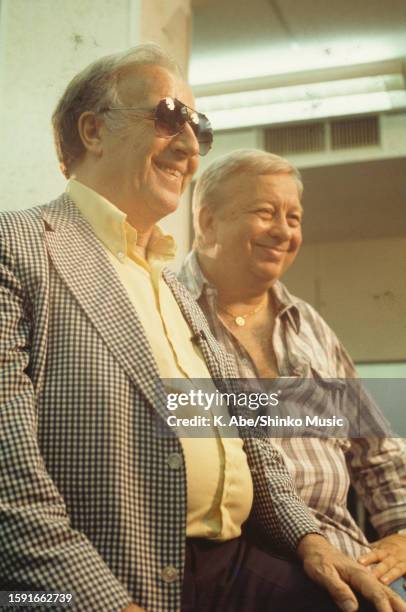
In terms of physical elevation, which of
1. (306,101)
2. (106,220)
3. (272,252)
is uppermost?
(306,101)

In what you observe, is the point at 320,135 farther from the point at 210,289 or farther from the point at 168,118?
the point at 168,118

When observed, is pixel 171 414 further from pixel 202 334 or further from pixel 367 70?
pixel 367 70

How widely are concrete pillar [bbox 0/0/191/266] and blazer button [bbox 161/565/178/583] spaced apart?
93cm

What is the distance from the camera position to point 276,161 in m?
1.58

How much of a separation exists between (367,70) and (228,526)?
173 cm

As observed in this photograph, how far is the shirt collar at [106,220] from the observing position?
3.42 ft

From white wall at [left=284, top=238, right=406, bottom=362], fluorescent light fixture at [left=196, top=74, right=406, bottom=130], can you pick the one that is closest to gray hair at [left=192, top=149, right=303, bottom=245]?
white wall at [left=284, top=238, right=406, bottom=362]

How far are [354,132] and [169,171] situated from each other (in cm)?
137

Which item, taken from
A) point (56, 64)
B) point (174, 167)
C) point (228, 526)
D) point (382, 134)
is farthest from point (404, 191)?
point (228, 526)

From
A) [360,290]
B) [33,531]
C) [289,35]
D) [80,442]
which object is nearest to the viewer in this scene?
[33,531]

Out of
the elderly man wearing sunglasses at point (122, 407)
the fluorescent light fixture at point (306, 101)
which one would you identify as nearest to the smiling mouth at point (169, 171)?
the elderly man wearing sunglasses at point (122, 407)

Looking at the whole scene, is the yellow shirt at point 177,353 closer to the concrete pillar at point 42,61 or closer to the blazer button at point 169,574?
the blazer button at point 169,574

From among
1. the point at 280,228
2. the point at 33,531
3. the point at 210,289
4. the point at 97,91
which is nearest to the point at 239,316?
the point at 210,289

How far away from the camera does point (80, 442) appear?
2.73 feet
